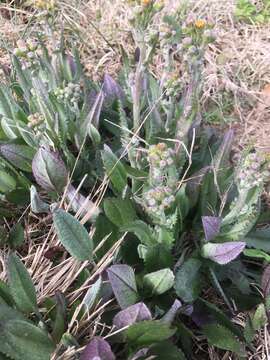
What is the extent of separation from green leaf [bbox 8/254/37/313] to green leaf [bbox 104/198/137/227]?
0.32 meters

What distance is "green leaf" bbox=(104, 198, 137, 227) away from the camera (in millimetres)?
1620

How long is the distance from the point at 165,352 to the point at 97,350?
227mm

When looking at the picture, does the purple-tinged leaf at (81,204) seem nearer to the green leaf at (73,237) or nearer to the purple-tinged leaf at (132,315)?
the green leaf at (73,237)

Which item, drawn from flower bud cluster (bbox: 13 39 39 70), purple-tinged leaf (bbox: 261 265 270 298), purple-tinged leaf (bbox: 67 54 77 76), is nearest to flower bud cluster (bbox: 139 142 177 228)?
Answer: purple-tinged leaf (bbox: 261 265 270 298)

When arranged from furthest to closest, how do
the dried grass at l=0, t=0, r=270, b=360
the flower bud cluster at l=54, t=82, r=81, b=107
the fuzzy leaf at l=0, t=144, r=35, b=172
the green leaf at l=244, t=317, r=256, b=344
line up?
the dried grass at l=0, t=0, r=270, b=360 < the fuzzy leaf at l=0, t=144, r=35, b=172 < the flower bud cluster at l=54, t=82, r=81, b=107 < the green leaf at l=244, t=317, r=256, b=344

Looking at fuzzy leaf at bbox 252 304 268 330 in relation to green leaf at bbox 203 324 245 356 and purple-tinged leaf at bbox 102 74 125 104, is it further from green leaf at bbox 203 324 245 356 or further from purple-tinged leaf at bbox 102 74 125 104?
purple-tinged leaf at bbox 102 74 125 104

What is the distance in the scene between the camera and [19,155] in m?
1.83

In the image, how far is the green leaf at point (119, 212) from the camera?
5.32 ft

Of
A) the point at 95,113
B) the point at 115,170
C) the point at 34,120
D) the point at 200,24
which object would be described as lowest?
the point at 115,170

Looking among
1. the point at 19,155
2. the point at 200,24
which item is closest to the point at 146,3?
→ the point at 200,24

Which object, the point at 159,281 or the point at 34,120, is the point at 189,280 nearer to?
the point at 159,281

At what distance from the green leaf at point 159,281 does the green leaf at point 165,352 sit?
15 centimetres

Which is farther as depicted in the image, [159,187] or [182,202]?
[182,202]

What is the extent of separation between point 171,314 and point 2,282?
499 millimetres
